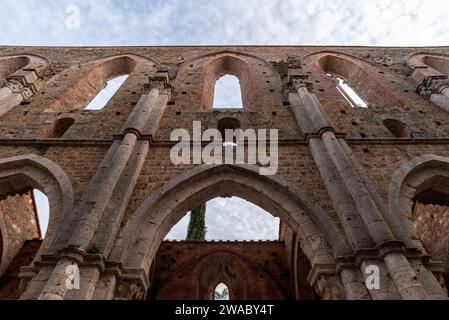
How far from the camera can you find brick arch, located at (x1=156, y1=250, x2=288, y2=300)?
10320 mm

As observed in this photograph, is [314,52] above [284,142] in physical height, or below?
above

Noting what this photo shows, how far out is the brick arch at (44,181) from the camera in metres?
5.67

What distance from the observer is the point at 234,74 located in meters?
13.0

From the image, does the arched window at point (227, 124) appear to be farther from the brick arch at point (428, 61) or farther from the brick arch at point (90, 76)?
the brick arch at point (428, 61)

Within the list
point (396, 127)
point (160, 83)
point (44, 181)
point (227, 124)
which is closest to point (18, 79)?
point (160, 83)

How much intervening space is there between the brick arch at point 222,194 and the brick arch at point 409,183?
1.25 m

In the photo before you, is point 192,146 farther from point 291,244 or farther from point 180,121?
point 291,244

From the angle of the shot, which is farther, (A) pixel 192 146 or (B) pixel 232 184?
(A) pixel 192 146

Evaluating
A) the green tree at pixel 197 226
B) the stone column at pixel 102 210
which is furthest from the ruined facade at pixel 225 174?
the green tree at pixel 197 226

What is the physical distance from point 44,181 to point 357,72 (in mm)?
11119

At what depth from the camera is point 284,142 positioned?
24.2 feet

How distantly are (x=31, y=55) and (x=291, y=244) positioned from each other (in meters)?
12.4

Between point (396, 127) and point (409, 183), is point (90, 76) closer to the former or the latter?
point (396, 127)
